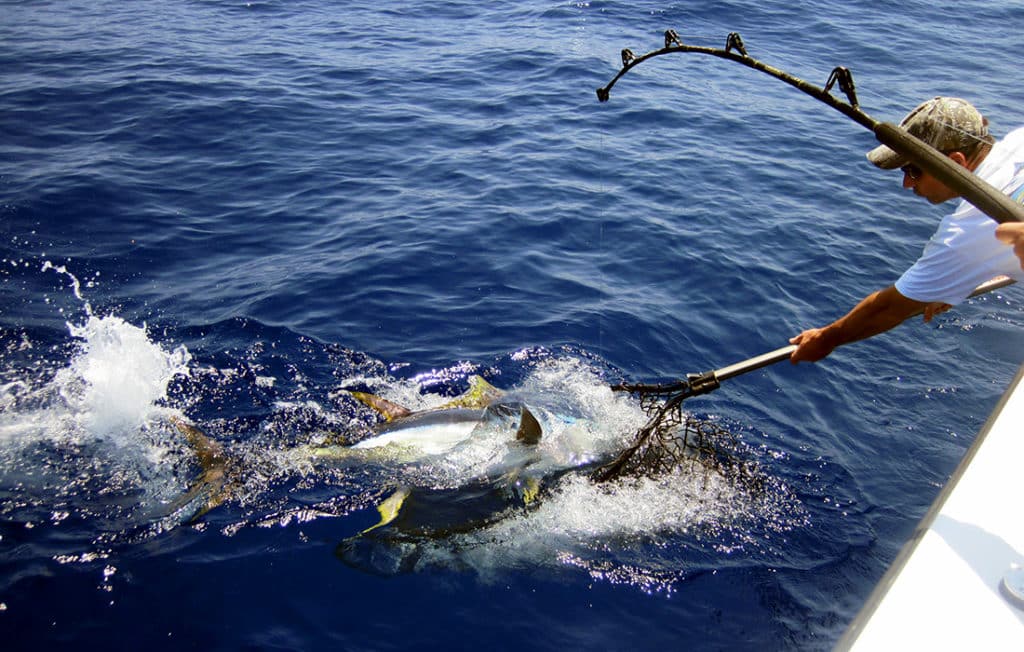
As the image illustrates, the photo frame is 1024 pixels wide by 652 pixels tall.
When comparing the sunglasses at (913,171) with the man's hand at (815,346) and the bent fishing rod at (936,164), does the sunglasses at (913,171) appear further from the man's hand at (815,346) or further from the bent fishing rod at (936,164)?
the man's hand at (815,346)

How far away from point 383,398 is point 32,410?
243 centimetres

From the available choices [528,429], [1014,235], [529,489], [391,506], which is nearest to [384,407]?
[391,506]

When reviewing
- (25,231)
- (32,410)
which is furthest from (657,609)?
(25,231)

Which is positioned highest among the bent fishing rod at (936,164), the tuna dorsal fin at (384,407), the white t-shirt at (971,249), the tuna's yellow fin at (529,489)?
the bent fishing rod at (936,164)

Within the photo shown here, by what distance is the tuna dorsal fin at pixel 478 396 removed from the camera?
5316 mm

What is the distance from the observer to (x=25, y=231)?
24.4 feet

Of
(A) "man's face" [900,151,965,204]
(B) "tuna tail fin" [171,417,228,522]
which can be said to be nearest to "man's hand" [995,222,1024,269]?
(A) "man's face" [900,151,965,204]

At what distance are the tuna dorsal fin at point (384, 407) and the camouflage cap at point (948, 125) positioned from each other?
3457 millimetres

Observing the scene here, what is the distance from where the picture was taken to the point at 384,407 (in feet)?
17.2

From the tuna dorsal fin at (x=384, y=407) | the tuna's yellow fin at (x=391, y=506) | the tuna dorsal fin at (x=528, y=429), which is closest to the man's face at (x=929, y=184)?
the tuna dorsal fin at (x=528, y=429)

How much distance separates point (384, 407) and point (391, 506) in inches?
34.4

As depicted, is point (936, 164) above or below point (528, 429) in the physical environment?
above

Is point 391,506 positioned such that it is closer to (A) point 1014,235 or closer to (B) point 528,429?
(B) point 528,429

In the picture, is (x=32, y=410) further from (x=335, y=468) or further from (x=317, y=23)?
(x=317, y=23)
